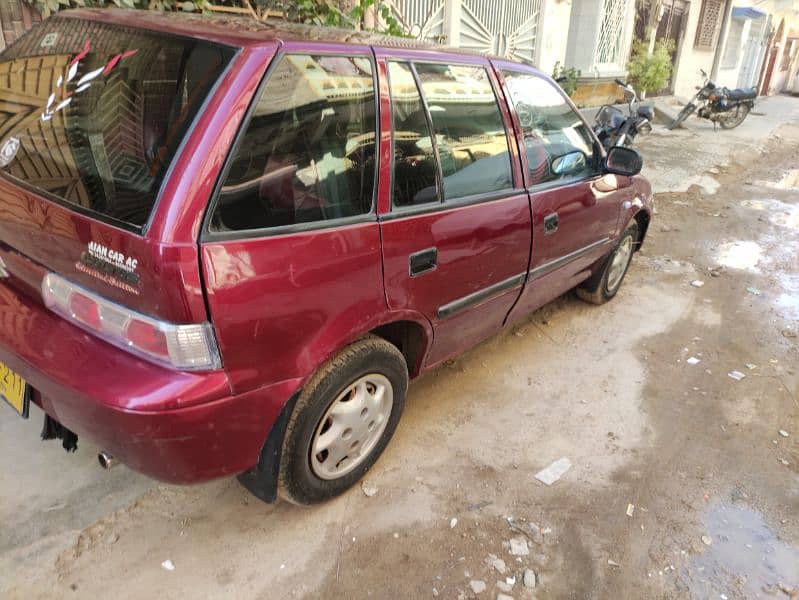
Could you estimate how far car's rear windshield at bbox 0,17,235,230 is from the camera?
5.52 feet

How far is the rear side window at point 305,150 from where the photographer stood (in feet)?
5.63

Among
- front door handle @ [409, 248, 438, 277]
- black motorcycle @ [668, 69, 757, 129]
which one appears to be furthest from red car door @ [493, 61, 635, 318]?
black motorcycle @ [668, 69, 757, 129]

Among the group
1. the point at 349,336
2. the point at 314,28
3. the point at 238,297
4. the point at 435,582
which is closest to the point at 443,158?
the point at 314,28

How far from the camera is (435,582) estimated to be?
207cm

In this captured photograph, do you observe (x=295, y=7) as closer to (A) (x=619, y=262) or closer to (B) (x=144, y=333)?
(A) (x=619, y=262)

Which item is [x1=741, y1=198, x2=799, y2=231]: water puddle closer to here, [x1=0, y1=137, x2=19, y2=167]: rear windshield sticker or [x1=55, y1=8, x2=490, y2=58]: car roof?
[x1=55, y1=8, x2=490, y2=58]: car roof

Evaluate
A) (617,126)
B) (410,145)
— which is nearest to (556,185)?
(410,145)

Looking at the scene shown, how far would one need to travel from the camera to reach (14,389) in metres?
2.01

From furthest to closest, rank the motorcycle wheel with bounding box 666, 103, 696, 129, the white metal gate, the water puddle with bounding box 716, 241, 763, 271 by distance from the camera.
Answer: the motorcycle wheel with bounding box 666, 103, 696, 129, the white metal gate, the water puddle with bounding box 716, 241, 763, 271

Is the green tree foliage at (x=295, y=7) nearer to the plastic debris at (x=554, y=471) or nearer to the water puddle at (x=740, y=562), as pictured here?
the plastic debris at (x=554, y=471)

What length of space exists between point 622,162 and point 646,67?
1190cm

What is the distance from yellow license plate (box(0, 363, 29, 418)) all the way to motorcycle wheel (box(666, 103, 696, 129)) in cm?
1422

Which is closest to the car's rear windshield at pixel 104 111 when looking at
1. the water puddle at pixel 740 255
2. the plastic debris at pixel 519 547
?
the plastic debris at pixel 519 547

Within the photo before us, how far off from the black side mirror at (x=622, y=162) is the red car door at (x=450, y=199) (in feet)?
3.04
